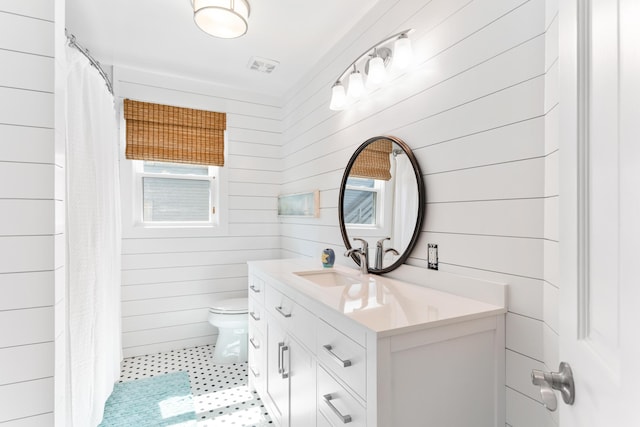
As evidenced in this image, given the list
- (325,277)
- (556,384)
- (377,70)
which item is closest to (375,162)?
(377,70)

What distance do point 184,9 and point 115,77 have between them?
1.15m

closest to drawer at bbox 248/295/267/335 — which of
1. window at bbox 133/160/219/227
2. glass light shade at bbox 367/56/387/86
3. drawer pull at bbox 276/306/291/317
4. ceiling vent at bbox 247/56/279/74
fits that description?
drawer pull at bbox 276/306/291/317

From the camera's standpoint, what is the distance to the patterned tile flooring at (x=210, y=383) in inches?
75.2

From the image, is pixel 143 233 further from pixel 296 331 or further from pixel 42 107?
pixel 296 331

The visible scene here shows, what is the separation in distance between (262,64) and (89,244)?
1.85 meters

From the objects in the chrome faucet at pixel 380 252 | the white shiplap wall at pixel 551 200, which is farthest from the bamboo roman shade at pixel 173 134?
the white shiplap wall at pixel 551 200

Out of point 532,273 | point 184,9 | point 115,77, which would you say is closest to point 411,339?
point 532,273

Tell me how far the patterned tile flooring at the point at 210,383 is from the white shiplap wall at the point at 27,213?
1025 mm

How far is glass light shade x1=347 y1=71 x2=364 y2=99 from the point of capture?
6.20 feet

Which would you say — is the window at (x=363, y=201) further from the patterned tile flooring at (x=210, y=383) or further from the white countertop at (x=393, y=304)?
the patterned tile flooring at (x=210, y=383)

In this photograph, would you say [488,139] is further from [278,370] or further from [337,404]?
[278,370]

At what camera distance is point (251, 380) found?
7.08 feet

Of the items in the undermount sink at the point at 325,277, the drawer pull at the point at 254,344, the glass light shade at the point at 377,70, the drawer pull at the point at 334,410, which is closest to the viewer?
the drawer pull at the point at 334,410

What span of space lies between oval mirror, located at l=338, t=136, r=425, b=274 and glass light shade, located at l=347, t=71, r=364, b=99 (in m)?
0.31
